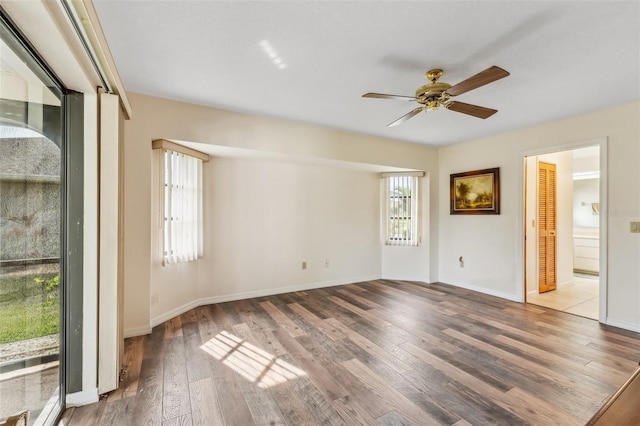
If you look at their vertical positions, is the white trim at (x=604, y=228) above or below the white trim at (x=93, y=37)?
below

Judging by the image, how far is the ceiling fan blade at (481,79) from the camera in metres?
1.71

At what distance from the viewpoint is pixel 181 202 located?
3.20 m

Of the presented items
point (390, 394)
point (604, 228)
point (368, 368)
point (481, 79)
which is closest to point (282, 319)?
point (368, 368)

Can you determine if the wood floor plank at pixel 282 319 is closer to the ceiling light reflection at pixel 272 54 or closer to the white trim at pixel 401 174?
the ceiling light reflection at pixel 272 54

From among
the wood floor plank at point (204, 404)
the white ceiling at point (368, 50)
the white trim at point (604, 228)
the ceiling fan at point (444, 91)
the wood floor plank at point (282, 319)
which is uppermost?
the white ceiling at point (368, 50)

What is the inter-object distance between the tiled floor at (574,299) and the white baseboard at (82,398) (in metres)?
4.91

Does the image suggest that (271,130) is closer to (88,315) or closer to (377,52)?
(377,52)

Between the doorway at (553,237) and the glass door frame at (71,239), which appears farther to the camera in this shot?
the doorway at (553,237)

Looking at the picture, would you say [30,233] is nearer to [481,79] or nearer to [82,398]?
[82,398]

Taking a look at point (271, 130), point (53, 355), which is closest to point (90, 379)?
point (53, 355)

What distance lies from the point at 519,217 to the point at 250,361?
3.99m

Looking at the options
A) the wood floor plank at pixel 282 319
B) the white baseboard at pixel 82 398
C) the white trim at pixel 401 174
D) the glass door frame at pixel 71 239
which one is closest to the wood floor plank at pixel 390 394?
the wood floor plank at pixel 282 319

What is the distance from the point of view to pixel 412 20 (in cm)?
170

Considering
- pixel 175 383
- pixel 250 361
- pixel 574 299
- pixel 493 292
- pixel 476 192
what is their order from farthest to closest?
1. pixel 476 192
2. pixel 493 292
3. pixel 574 299
4. pixel 250 361
5. pixel 175 383
